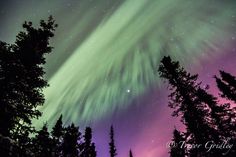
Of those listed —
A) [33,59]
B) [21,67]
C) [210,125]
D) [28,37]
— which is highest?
[28,37]

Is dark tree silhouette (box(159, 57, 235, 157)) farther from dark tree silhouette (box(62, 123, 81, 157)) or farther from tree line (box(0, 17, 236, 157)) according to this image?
dark tree silhouette (box(62, 123, 81, 157))

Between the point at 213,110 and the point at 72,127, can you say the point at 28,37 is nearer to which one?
the point at 213,110

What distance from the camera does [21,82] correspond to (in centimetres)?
1552

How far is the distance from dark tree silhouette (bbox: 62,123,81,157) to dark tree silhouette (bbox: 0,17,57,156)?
23.5 meters

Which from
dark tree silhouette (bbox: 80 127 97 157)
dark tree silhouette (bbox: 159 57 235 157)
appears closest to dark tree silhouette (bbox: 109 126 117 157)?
dark tree silhouette (bbox: 80 127 97 157)

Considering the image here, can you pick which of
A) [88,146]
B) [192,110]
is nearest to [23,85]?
[192,110]

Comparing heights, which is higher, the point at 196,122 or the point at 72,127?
the point at 72,127

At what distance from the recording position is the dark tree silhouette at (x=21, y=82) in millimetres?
14328

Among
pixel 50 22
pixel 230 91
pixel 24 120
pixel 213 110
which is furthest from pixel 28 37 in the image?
pixel 230 91

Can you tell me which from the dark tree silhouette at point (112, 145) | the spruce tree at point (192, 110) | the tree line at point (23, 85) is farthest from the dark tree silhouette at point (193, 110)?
the dark tree silhouette at point (112, 145)

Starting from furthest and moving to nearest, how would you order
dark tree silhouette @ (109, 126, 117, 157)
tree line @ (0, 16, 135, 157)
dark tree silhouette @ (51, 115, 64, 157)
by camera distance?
1. dark tree silhouette @ (109, 126, 117, 157)
2. dark tree silhouette @ (51, 115, 64, 157)
3. tree line @ (0, 16, 135, 157)

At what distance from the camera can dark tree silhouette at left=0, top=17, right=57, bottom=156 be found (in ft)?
47.0

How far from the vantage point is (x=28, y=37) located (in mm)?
17641

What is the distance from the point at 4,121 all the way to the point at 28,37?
24.2ft
